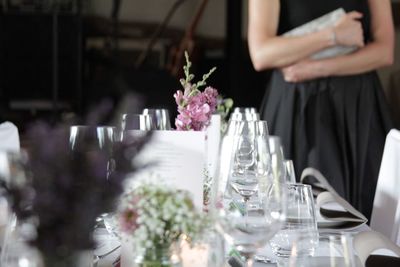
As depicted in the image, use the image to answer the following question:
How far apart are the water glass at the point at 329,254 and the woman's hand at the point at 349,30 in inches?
47.0

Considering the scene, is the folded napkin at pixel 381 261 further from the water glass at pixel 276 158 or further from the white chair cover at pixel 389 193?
the white chair cover at pixel 389 193

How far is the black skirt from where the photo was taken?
2.58 metres

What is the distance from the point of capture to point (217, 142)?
1.84m

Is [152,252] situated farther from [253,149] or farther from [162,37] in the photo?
[162,37]

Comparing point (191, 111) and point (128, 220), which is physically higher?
point (191, 111)

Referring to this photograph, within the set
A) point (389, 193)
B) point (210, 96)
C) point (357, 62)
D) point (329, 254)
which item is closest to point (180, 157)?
point (329, 254)

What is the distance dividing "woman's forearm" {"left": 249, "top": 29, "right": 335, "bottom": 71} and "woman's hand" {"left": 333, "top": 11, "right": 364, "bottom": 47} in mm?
26

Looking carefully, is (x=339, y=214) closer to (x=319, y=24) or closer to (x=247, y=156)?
(x=247, y=156)

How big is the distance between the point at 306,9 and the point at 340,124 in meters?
0.42

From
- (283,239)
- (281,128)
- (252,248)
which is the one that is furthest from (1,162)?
(281,128)

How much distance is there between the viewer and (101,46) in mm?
7395

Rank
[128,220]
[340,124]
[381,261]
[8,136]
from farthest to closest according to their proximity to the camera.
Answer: [340,124], [8,136], [381,261], [128,220]

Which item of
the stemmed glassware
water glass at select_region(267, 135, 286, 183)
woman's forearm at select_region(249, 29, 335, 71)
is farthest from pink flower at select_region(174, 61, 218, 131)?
woman's forearm at select_region(249, 29, 335, 71)

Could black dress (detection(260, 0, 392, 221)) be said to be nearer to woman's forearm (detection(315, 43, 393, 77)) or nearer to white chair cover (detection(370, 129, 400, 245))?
woman's forearm (detection(315, 43, 393, 77))
